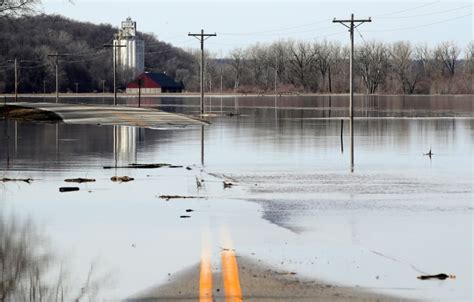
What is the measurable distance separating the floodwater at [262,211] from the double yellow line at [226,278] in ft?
0.45

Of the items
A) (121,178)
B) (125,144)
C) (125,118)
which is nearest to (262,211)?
(121,178)

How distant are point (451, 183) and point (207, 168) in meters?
6.87

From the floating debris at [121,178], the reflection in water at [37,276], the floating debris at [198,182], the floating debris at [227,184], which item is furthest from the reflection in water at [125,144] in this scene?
the reflection in water at [37,276]

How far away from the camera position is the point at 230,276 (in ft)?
32.5

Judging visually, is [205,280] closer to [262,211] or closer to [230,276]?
[230,276]

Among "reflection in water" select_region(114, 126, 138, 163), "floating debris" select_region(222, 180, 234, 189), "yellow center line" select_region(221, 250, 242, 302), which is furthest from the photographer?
"reflection in water" select_region(114, 126, 138, 163)

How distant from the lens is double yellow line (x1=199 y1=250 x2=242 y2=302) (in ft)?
28.9

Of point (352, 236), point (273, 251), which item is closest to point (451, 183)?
point (352, 236)

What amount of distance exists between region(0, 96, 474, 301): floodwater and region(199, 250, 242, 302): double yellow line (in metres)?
0.14

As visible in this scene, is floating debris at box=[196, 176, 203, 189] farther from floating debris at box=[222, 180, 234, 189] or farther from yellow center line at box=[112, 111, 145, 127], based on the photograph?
yellow center line at box=[112, 111, 145, 127]

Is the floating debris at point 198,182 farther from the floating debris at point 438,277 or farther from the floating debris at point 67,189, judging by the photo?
the floating debris at point 438,277

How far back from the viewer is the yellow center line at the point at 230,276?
347 inches

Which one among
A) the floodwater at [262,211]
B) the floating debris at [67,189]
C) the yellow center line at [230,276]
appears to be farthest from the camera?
the floating debris at [67,189]

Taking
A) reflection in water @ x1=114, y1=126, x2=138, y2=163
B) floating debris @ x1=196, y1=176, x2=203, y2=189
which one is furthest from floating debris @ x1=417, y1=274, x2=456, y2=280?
reflection in water @ x1=114, y1=126, x2=138, y2=163
